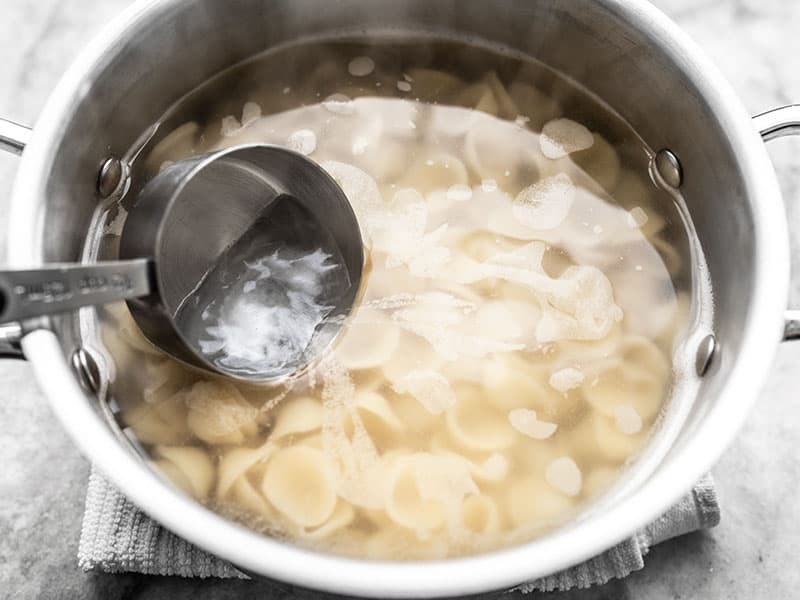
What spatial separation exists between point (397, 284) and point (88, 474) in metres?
0.64

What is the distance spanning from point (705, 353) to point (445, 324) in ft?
1.28

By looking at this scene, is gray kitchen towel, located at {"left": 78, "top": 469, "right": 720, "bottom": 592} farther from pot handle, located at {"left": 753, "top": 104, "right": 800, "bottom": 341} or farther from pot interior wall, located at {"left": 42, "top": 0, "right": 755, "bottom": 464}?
pot handle, located at {"left": 753, "top": 104, "right": 800, "bottom": 341}

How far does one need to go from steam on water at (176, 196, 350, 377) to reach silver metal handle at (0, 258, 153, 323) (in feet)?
0.76

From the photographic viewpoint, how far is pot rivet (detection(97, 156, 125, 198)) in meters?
1.36

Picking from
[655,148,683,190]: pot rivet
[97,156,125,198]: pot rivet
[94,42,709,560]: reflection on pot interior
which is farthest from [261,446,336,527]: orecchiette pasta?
[655,148,683,190]: pot rivet

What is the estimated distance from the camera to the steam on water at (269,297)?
4.30 ft

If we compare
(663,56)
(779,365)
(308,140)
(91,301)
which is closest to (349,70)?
(308,140)

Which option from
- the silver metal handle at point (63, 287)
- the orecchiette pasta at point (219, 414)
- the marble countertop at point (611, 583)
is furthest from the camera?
the marble countertop at point (611, 583)

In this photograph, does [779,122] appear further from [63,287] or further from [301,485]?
[63,287]

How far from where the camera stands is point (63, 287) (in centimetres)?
97

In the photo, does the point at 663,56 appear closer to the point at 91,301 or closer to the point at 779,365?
the point at 779,365

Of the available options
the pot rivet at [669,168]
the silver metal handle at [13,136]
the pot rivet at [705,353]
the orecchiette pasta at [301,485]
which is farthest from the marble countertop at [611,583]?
the silver metal handle at [13,136]

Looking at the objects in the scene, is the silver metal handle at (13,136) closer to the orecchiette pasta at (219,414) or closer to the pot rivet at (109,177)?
the pot rivet at (109,177)

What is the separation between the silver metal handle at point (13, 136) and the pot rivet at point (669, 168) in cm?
98
